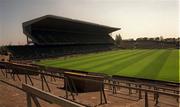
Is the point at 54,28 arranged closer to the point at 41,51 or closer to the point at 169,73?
the point at 41,51

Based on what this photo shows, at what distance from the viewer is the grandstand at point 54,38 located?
2128 inches

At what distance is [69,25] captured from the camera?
67.5m

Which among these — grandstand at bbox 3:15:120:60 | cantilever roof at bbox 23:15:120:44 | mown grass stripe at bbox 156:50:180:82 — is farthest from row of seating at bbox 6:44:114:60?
mown grass stripe at bbox 156:50:180:82

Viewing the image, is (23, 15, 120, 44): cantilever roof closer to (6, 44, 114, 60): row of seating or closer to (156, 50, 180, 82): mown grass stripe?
(6, 44, 114, 60): row of seating

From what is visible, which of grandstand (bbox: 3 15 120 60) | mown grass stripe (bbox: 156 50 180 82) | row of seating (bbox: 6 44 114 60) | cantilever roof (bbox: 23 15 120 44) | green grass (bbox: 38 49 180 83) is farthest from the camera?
cantilever roof (bbox: 23 15 120 44)

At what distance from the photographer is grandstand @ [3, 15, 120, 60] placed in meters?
54.1

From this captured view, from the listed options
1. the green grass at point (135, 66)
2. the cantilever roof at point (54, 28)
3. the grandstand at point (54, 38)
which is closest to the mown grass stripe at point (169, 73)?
the green grass at point (135, 66)

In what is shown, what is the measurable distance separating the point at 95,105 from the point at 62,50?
5722 centimetres

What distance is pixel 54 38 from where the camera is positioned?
210ft

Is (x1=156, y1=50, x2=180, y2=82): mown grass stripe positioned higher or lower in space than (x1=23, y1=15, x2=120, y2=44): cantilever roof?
lower

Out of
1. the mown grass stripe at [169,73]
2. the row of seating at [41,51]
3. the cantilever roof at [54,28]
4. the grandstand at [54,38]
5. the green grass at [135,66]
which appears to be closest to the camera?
the mown grass stripe at [169,73]

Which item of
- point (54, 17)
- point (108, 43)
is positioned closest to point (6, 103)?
point (54, 17)

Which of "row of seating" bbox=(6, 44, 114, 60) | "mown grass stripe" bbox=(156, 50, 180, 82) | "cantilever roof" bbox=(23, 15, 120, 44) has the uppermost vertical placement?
"cantilever roof" bbox=(23, 15, 120, 44)

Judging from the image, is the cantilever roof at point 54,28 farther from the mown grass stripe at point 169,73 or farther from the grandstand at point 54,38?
the mown grass stripe at point 169,73
